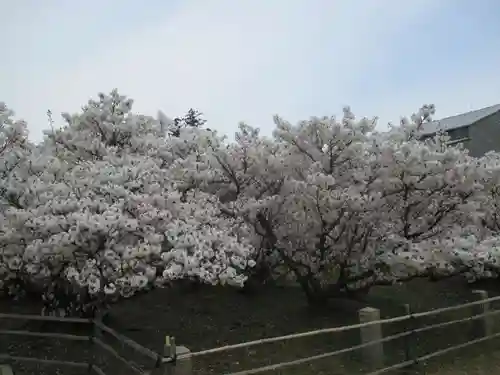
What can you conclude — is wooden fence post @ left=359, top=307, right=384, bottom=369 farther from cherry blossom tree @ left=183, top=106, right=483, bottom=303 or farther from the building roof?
the building roof

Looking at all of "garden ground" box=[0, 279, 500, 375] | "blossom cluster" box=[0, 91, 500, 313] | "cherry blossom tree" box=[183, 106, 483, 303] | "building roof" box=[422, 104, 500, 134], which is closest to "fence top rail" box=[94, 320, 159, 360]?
"blossom cluster" box=[0, 91, 500, 313]

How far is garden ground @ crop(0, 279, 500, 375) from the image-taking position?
718cm

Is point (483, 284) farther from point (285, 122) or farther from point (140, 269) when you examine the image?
point (140, 269)

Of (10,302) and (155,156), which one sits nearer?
(155,156)

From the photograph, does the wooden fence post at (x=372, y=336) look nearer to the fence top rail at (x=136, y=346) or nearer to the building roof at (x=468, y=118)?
the fence top rail at (x=136, y=346)

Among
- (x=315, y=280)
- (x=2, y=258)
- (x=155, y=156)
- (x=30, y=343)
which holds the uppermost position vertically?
(x=155, y=156)

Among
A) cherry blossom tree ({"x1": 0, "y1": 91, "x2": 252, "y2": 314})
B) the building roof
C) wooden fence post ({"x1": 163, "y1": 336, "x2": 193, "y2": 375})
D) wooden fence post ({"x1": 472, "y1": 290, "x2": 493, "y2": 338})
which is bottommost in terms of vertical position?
wooden fence post ({"x1": 472, "y1": 290, "x2": 493, "y2": 338})

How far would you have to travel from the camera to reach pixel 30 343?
835 centimetres

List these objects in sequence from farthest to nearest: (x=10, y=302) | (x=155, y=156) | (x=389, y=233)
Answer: (x=10, y=302) < (x=155, y=156) < (x=389, y=233)

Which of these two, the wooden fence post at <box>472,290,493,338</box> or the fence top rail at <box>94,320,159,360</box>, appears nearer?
the fence top rail at <box>94,320,159,360</box>

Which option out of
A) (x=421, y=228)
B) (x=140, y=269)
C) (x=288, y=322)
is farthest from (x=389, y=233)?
(x=140, y=269)

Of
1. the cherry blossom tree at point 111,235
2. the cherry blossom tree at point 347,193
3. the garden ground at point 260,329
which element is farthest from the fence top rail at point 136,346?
the cherry blossom tree at point 347,193

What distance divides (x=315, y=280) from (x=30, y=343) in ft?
15.6

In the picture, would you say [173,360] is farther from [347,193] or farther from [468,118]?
[468,118]
